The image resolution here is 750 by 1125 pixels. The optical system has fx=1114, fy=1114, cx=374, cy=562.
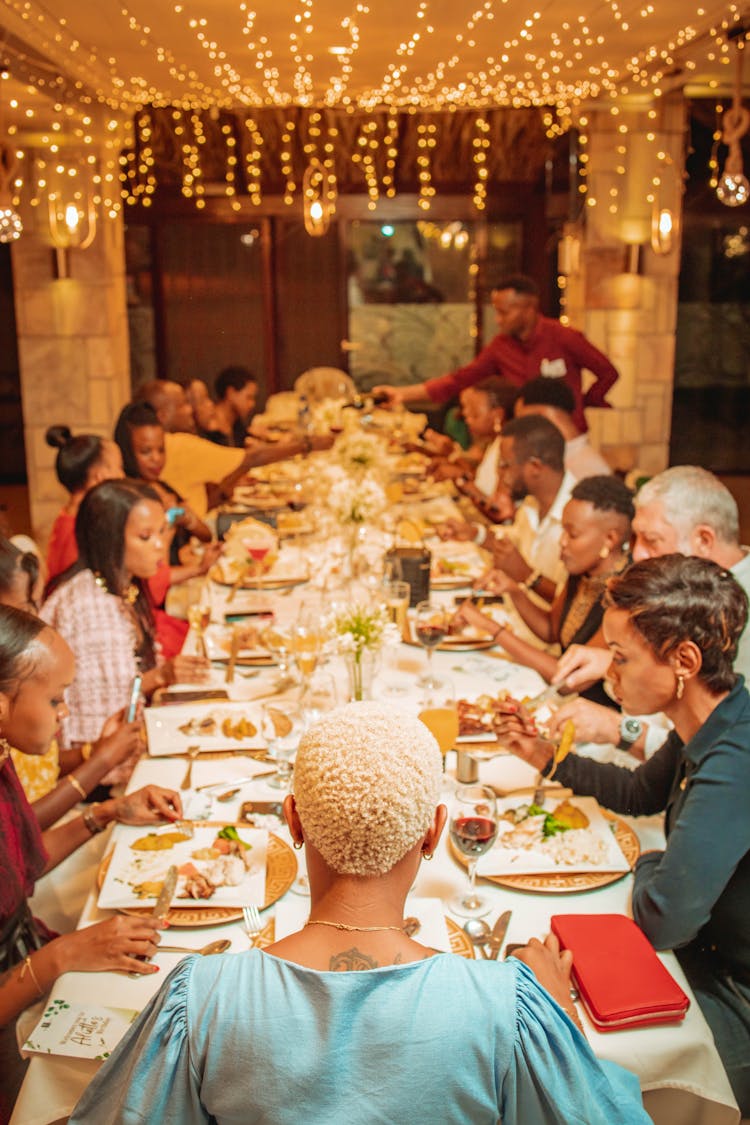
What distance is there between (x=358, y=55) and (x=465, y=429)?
9.91ft

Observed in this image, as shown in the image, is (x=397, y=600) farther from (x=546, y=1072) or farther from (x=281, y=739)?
(x=546, y=1072)

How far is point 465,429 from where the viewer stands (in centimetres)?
831

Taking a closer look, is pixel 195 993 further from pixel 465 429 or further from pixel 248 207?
pixel 248 207

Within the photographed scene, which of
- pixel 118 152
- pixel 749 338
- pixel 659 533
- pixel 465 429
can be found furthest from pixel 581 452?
pixel 749 338

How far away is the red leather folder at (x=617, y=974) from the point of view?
63.9 inches

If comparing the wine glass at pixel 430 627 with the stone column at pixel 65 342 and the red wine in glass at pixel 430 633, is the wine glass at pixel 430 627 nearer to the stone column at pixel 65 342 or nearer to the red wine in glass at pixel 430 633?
the red wine in glass at pixel 430 633

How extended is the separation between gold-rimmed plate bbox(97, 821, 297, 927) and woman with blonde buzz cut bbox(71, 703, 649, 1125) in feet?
1.80

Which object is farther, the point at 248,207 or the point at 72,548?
the point at 248,207

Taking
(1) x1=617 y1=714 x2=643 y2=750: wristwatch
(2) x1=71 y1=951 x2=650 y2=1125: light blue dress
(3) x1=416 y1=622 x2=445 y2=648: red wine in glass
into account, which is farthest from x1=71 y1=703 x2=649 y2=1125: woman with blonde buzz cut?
(3) x1=416 y1=622 x2=445 y2=648: red wine in glass

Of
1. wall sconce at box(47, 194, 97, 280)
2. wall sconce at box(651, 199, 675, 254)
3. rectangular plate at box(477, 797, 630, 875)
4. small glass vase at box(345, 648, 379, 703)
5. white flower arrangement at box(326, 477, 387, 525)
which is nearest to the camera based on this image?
rectangular plate at box(477, 797, 630, 875)

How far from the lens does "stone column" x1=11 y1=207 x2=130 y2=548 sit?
7785 millimetres

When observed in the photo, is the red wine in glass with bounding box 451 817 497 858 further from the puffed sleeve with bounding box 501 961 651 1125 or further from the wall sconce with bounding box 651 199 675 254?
the wall sconce with bounding box 651 199 675 254

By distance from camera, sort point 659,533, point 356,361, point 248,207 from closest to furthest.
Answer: point 659,533 → point 248,207 → point 356,361

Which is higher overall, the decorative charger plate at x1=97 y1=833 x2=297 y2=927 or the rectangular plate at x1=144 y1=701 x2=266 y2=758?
the rectangular plate at x1=144 y1=701 x2=266 y2=758
